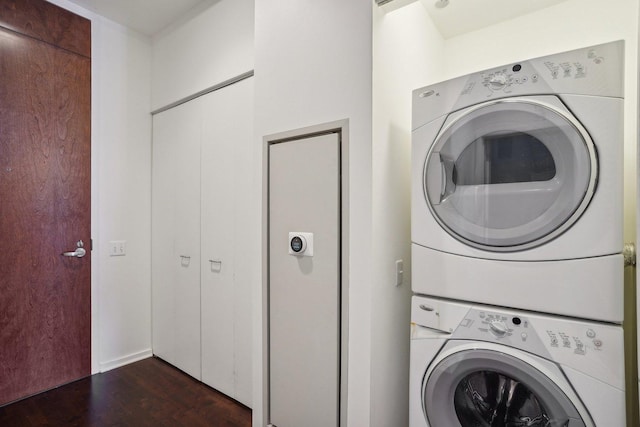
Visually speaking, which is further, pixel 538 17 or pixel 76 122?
pixel 76 122

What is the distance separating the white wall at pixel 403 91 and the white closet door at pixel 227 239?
989 millimetres

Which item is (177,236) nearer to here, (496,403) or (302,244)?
(302,244)

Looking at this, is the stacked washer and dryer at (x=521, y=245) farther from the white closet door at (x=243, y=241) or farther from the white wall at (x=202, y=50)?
the white wall at (x=202, y=50)

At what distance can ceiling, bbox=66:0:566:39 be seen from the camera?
67.3 inches

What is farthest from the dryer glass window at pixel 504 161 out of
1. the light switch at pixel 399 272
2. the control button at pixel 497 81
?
the light switch at pixel 399 272

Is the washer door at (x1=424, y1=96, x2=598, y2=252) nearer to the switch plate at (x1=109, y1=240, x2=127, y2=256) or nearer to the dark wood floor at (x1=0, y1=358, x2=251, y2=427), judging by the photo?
the dark wood floor at (x1=0, y1=358, x2=251, y2=427)

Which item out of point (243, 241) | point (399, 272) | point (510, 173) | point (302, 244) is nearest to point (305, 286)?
point (302, 244)

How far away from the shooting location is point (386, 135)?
142cm

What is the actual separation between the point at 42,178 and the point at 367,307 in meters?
2.43

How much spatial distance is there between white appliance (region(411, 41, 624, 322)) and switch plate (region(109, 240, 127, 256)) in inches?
96.1

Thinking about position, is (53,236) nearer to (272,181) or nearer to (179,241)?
(179,241)

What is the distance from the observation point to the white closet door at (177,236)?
2424 mm

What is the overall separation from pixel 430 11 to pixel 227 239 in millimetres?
1895

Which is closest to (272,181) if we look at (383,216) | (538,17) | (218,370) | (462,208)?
(383,216)
